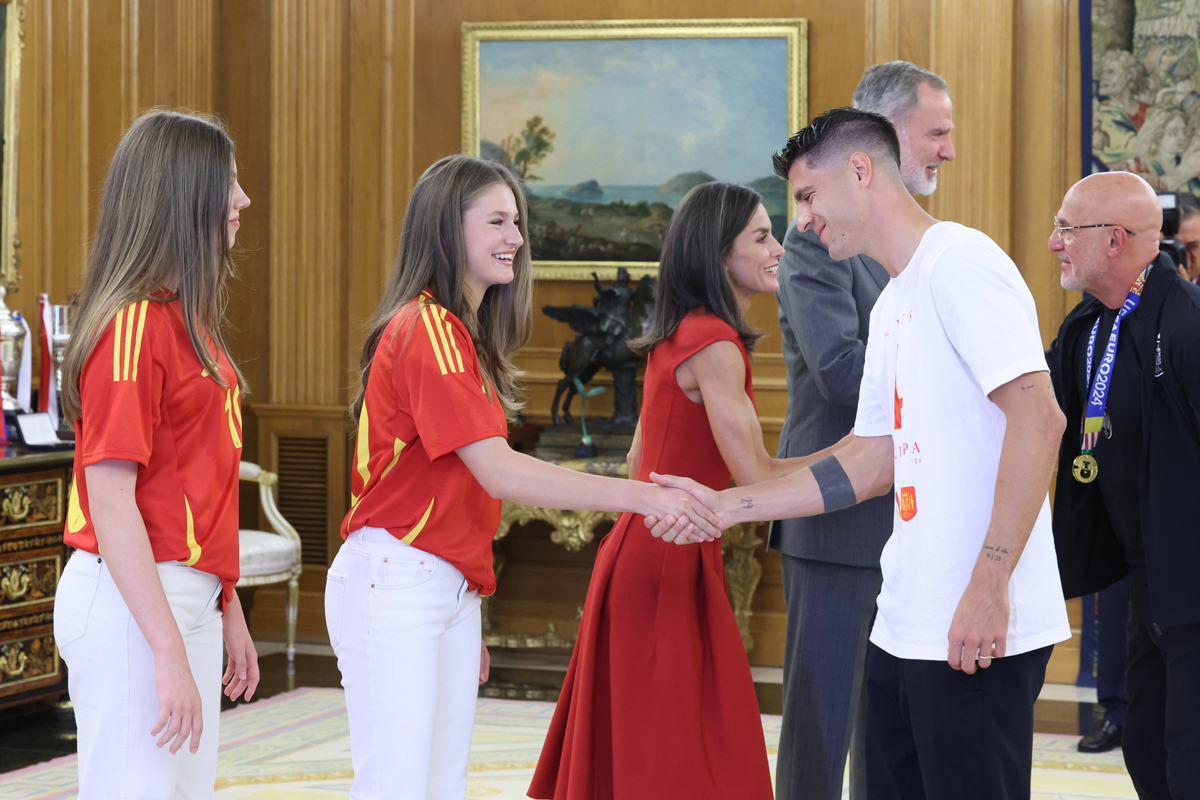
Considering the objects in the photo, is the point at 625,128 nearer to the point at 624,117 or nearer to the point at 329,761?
the point at 624,117

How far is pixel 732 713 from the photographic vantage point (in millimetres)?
2445

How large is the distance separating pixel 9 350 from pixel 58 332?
20 cm

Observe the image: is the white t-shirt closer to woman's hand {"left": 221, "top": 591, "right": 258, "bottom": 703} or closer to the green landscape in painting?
woman's hand {"left": 221, "top": 591, "right": 258, "bottom": 703}

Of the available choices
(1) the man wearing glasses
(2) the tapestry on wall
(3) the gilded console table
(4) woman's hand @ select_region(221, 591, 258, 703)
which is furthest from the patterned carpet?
(2) the tapestry on wall

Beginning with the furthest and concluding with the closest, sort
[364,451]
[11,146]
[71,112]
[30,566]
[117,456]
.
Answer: [71,112], [11,146], [30,566], [364,451], [117,456]

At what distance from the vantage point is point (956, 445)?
5.90 ft

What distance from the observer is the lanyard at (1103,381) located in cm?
267

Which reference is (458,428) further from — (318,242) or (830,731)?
(318,242)

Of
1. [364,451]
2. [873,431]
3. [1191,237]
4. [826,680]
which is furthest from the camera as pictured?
[1191,237]

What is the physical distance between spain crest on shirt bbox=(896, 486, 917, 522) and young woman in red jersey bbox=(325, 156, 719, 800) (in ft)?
1.83

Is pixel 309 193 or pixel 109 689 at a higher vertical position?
pixel 309 193

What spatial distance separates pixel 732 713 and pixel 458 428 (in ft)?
3.00

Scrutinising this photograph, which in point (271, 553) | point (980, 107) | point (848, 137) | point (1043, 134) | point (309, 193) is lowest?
point (271, 553)

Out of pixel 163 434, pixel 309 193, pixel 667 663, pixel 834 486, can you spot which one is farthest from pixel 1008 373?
pixel 309 193
